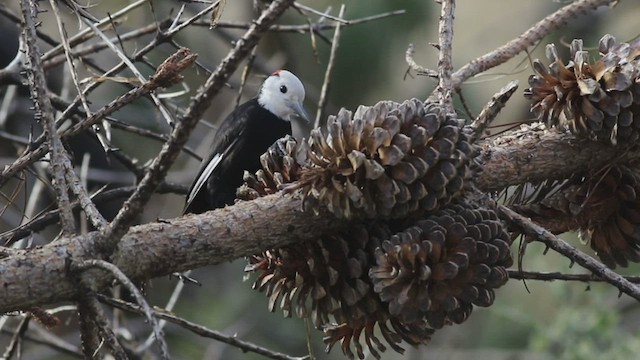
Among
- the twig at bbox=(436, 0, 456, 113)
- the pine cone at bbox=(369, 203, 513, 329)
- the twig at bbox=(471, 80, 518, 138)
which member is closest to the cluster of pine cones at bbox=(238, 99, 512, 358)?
the pine cone at bbox=(369, 203, 513, 329)

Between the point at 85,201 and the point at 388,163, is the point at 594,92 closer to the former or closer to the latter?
the point at 388,163

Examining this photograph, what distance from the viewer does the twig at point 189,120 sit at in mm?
1095

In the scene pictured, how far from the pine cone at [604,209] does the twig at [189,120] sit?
80 cm

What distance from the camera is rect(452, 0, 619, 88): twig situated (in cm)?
204

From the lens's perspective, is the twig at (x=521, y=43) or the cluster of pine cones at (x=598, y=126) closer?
the cluster of pine cones at (x=598, y=126)

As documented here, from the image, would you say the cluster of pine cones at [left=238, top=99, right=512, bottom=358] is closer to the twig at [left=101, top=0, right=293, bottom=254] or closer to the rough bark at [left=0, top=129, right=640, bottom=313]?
the rough bark at [left=0, top=129, right=640, bottom=313]

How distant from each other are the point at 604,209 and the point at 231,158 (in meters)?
1.53

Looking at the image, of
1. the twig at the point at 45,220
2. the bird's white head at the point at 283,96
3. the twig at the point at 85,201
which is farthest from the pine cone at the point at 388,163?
the bird's white head at the point at 283,96

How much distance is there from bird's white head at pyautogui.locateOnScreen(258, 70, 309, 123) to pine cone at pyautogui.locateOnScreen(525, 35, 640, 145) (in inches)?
69.2

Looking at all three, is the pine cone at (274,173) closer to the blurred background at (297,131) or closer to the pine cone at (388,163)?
the pine cone at (388,163)

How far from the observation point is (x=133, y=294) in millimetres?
1170

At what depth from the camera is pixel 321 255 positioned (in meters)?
1.55

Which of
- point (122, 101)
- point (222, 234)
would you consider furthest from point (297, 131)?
point (222, 234)

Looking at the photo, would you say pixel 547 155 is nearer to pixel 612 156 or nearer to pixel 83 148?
pixel 612 156
